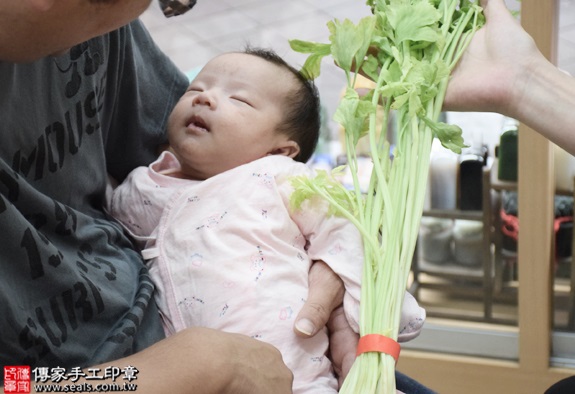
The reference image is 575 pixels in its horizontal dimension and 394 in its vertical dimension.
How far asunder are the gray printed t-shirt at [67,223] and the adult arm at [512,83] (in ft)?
1.91

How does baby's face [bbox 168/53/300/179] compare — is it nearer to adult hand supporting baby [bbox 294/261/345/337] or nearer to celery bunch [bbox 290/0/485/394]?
celery bunch [bbox 290/0/485/394]

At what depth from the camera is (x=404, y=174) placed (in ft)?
3.78

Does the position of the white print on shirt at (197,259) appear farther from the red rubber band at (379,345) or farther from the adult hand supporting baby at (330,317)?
the red rubber band at (379,345)

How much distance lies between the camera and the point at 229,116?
55.6 inches

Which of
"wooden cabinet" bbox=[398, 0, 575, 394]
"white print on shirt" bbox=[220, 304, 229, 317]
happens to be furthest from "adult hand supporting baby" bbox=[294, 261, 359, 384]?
"wooden cabinet" bbox=[398, 0, 575, 394]

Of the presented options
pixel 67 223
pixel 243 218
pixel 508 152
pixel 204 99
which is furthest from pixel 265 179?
pixel 508 152

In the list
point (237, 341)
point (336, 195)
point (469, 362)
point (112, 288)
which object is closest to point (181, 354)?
point (237, 341)

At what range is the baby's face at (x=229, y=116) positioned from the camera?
55.2 inches

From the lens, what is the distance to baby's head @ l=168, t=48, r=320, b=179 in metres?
1.41

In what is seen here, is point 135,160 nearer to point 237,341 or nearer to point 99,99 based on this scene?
point 99,99

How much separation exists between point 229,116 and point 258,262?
30cm

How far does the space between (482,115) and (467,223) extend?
0.37 metres

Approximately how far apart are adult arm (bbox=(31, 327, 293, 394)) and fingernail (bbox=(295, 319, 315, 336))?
4.1 inches

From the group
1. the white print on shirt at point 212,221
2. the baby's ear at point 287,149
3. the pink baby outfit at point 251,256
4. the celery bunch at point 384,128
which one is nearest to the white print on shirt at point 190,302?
the pink baby outfit at point 251,256
